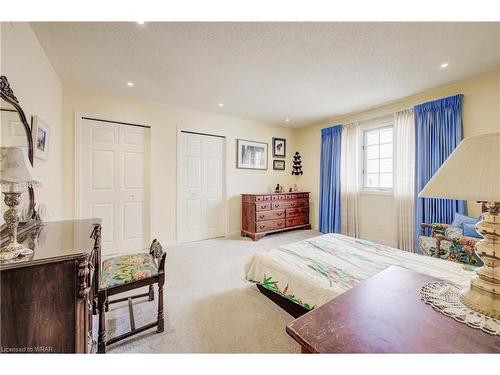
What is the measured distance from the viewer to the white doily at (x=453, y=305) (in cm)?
68

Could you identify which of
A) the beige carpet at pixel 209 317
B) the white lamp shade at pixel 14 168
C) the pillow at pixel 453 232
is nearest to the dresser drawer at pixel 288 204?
the beige carpet at pixel 209 317

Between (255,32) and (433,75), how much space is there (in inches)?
93.3

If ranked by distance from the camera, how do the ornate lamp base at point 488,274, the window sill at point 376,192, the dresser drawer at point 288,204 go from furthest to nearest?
the dresser drawer at point 288,204, the window sill at point 376,192, the ornate lamp base at point 488,274

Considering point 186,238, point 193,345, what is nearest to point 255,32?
point 193,345

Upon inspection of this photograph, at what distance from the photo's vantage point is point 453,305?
79 cm

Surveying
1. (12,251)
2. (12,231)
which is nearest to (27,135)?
(12,231)

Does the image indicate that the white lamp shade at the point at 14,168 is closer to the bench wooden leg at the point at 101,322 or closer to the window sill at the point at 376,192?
the bench wooden leg at the point at 101,322

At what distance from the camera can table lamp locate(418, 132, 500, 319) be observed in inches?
26.4

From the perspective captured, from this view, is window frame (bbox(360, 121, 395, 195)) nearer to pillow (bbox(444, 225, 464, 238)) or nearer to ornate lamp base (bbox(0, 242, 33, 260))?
pillow (bbox(444, 225, 464, 238))

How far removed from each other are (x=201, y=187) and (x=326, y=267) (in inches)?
115

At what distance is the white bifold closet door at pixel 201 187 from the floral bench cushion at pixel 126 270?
2148 millimetres

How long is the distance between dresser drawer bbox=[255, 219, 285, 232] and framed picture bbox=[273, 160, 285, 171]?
1297 millimetres

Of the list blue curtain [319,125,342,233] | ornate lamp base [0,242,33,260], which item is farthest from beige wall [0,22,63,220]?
blue curtain [319,125,342,233]

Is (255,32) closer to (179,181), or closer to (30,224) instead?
(30,224)
